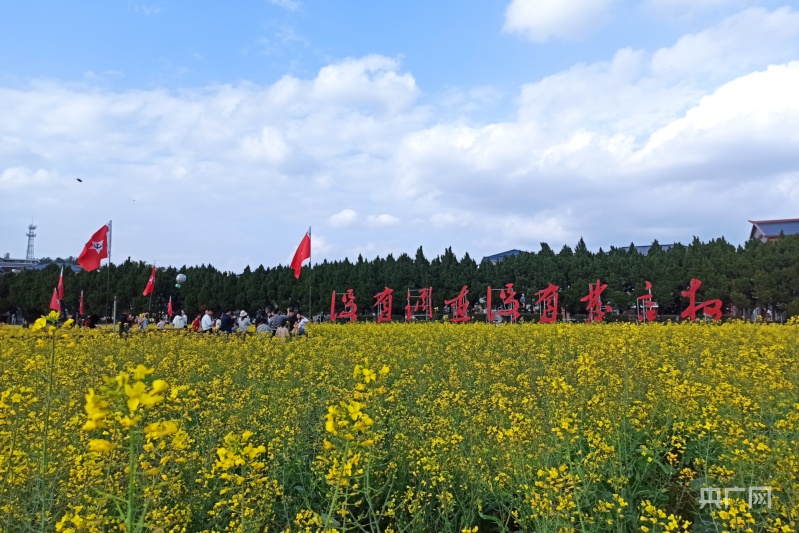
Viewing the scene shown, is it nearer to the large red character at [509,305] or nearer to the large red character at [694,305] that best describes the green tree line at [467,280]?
the large red character at [509,305]

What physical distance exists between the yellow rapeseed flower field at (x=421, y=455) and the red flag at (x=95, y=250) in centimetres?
929

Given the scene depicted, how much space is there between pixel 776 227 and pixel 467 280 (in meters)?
28.1

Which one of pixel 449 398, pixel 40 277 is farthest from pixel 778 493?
pixel 40 277

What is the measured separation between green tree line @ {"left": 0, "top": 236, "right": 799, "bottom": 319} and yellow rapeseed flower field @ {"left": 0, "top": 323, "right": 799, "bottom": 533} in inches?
580

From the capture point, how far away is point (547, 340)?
7980 mm

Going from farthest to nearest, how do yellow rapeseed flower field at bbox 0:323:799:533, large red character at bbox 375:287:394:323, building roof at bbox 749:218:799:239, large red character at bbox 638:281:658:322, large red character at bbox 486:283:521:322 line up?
1. building roof at bbox 749:218:799:239
2. large red character at bbox 638:281:658:322
3. large red character at bbox 375:287:394:323
4. large red character at bbox 486:283:521:322
5. yellow rapeseed flower field at bbox 0:323:799:533

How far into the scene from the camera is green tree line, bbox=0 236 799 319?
75.5 feet

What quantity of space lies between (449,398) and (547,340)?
440 centimetres

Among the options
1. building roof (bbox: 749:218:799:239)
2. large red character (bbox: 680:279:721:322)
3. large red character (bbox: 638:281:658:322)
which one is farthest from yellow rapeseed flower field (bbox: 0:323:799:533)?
building roof (bbox: 749:218:799:239)

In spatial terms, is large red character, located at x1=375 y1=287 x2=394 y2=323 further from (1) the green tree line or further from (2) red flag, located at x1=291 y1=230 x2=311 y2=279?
(2) red flag, located at x1=291 y1=230 x2=311 y2=279

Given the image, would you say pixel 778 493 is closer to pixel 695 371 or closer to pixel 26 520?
pixel 695 371

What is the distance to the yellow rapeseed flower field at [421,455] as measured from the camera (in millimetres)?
2131

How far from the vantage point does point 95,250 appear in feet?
44.3

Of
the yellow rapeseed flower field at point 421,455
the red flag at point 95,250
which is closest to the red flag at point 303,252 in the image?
the red flag at point 95,250
